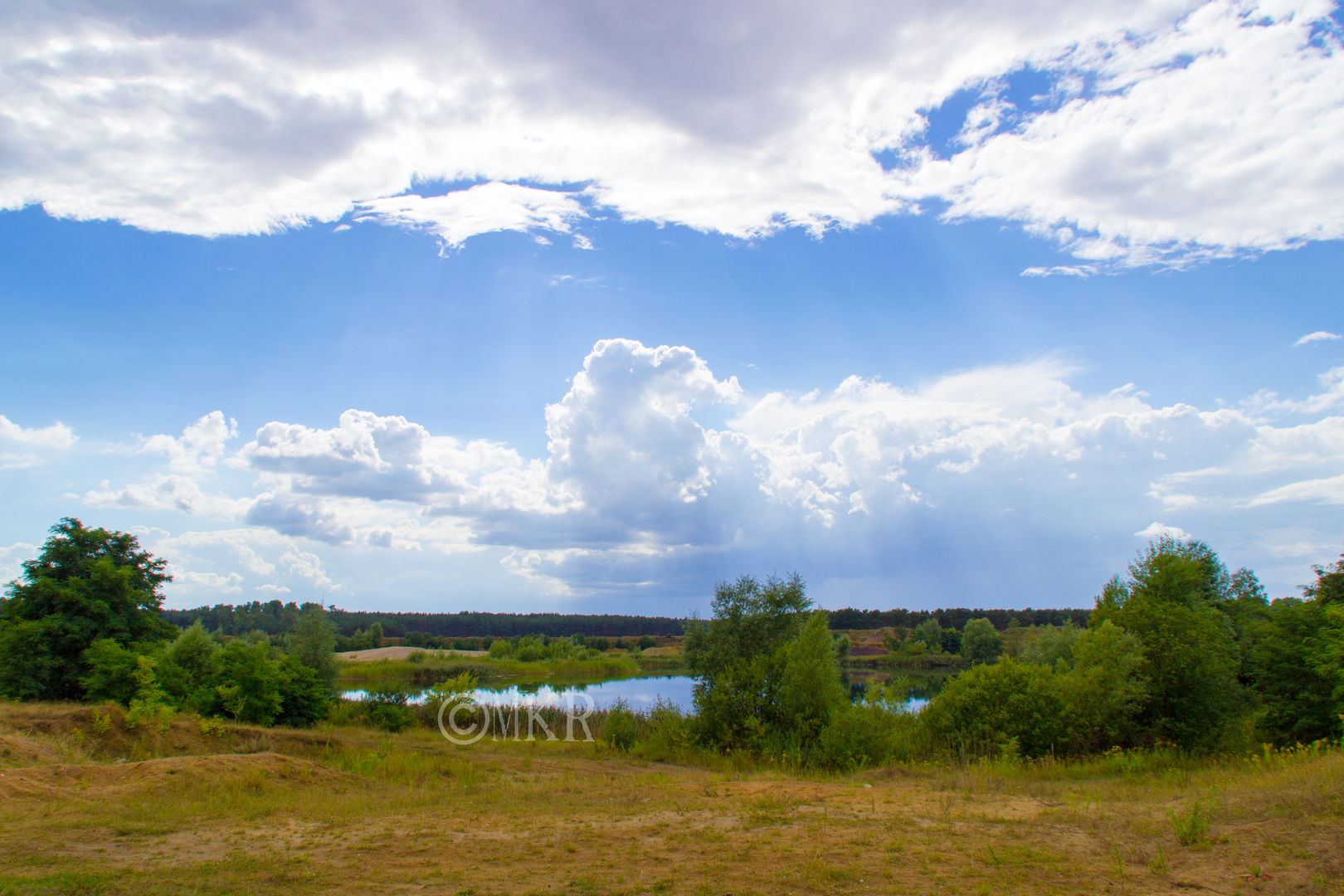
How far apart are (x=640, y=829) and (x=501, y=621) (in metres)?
180

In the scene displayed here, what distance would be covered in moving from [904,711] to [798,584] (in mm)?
7746

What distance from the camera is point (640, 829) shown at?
10.4m

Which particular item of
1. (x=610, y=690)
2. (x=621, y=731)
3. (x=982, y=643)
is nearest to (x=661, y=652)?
(x=982, y=643)

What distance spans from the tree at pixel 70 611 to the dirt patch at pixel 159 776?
34.1 ft

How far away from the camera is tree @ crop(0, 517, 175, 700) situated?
67.7 ft

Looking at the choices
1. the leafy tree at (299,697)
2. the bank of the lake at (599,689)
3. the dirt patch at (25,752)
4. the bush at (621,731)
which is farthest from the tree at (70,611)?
the bank of the lake at (599,689)

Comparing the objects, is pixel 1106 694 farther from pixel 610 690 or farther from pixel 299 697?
pixel 610 690

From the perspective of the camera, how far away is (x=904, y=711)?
22.3 m

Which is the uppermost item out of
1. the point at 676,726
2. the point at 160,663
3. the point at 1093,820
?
the point at 160,663

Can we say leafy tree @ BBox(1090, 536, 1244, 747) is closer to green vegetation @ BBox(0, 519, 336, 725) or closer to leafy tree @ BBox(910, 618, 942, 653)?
green vegetation @ BBox(0, 519, 336, 725)

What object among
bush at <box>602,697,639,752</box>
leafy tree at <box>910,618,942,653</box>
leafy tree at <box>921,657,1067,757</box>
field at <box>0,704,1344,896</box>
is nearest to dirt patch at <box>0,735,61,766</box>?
field at <box>0,704,1344,896</box>

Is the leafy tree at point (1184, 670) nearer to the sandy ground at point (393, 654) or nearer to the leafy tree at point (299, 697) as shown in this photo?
the leafy tree at point (299, 697)

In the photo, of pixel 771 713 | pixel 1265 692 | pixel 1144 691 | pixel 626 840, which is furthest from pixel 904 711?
pixel 626 840

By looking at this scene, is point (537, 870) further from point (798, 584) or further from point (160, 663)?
point (798, 584)
